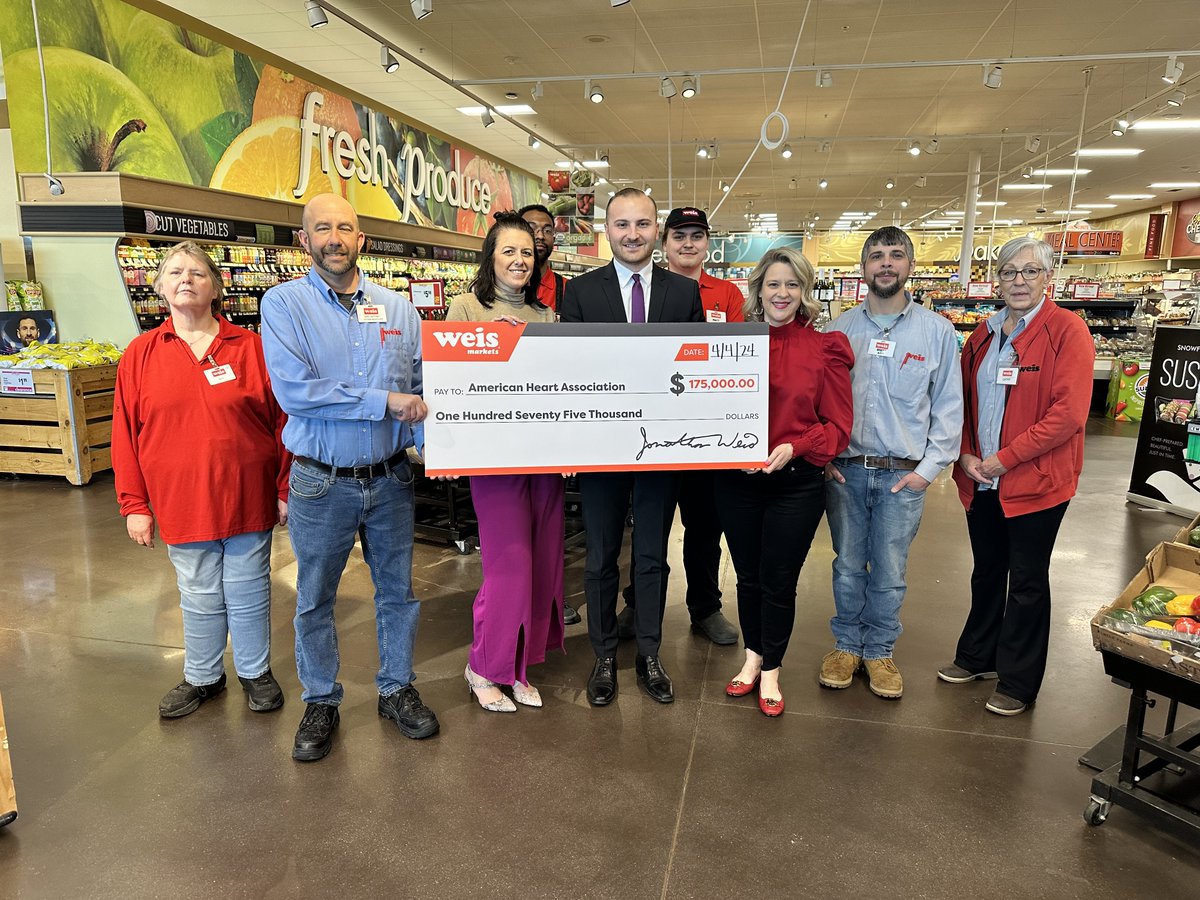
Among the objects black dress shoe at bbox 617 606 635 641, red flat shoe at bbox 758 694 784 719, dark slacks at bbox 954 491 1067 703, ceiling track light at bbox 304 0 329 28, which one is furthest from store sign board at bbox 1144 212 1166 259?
red flat shoe at bbox 758 694 784 719

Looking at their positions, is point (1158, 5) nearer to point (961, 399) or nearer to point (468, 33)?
point (468, 33)

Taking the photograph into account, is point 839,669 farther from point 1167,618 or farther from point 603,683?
point 1167,618

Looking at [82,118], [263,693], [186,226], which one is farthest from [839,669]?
[82,118]

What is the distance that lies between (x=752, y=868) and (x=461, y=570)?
2659 mm

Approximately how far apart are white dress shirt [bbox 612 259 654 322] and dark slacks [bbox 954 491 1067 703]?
4.96 feet

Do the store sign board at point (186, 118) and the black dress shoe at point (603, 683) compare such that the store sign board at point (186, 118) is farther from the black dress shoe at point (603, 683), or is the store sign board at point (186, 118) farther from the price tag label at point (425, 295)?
the black dress shoe at point (603, 683)

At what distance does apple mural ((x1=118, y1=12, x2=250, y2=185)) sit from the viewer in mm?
7227

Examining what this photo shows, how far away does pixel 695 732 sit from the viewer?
2670 mm

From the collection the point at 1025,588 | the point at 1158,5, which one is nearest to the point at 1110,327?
the point at 1158,5

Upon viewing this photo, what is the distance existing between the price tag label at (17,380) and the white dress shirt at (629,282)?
230 inches

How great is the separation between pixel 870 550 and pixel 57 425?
6520mm

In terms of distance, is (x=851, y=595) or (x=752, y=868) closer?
(x=752, y=868)

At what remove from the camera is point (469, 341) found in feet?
8.06

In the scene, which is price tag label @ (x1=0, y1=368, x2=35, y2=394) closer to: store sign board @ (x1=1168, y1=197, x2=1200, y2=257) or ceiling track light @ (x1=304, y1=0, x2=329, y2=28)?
ceiling track light @ (x1=304, y1=0, x2=329, y2=28)
